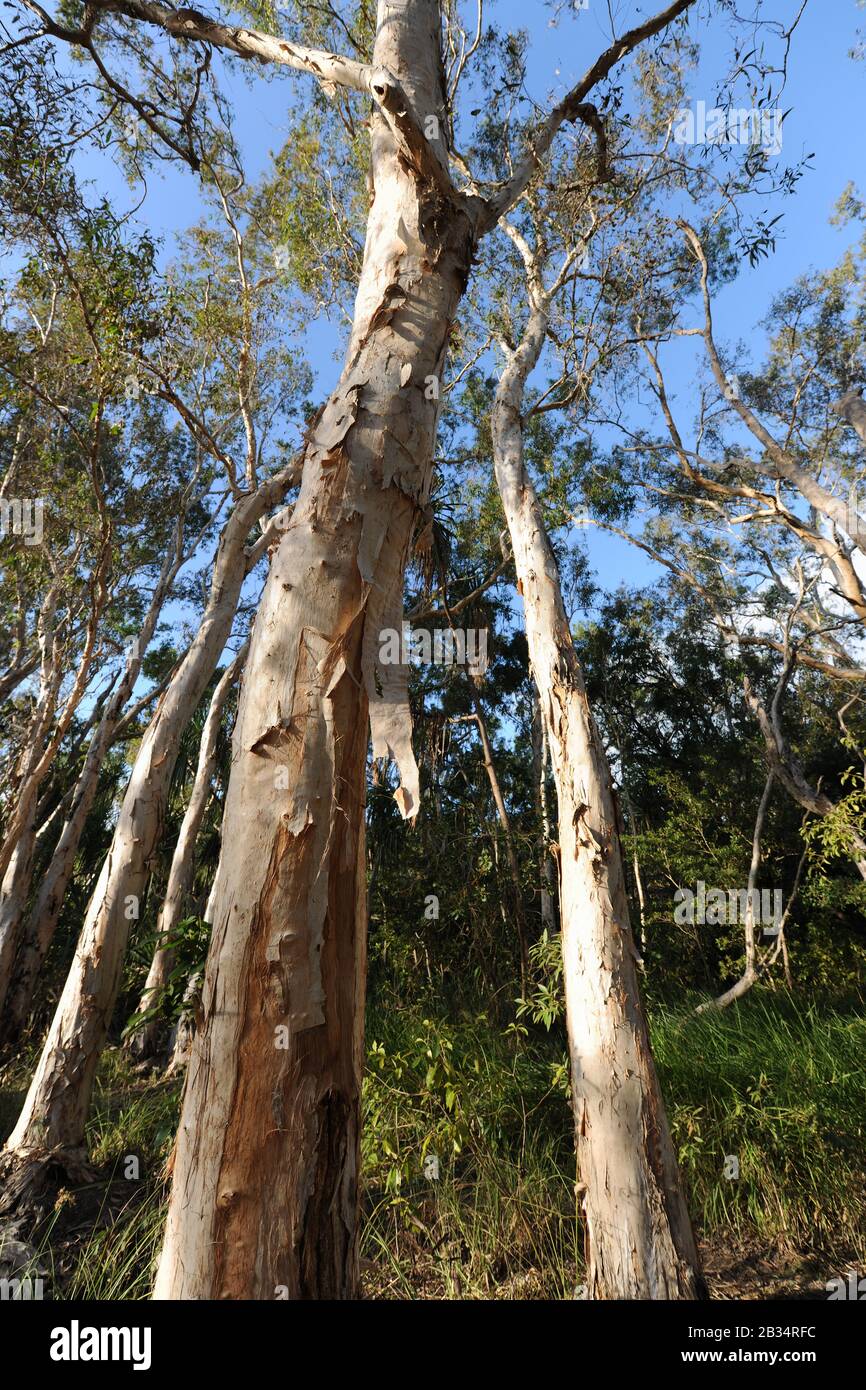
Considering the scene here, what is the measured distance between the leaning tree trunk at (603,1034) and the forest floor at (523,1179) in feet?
2.31

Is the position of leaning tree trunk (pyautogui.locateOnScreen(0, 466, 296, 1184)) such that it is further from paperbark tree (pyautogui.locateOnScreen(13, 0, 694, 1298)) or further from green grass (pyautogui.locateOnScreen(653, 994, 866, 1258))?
green grass (pyautogui.locateOnScreen(653, 994, 866, 1258))

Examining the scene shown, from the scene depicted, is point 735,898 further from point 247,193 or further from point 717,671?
point 247,193

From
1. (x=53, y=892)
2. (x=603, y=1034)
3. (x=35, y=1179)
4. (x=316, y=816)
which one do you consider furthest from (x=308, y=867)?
(x=53, y=892)

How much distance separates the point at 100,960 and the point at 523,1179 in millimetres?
3047

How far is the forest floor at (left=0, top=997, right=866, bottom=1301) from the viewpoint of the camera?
11.3 feet

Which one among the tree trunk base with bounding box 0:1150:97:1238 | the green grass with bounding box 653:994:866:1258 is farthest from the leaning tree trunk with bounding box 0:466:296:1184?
the green grass with bounding box 653:994:866:1258

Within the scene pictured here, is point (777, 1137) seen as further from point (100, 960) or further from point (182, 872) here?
point (182, 872)

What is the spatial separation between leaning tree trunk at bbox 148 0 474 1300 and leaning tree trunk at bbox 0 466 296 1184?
3.27 m

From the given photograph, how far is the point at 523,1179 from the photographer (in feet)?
12.8

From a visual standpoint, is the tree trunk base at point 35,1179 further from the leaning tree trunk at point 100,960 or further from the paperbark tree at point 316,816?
the paperbark tree at point 316,816

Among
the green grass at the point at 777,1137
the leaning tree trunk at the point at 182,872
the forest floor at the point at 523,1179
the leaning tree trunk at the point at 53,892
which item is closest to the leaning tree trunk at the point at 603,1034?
the forest floor at the point at 523,1179

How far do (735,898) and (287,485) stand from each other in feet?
27.1

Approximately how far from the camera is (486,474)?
11469mm
